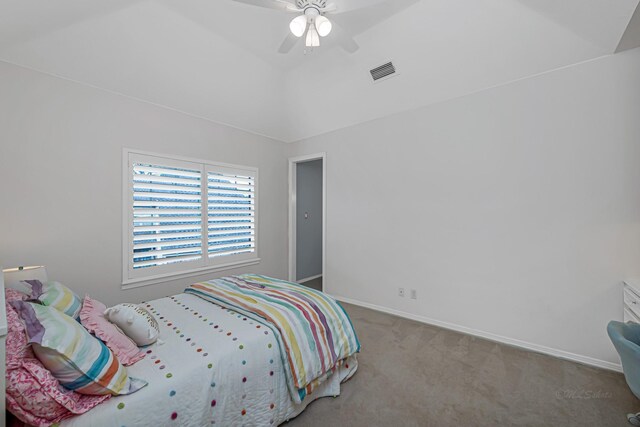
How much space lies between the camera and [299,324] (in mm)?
1827

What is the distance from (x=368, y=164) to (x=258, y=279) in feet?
7.02

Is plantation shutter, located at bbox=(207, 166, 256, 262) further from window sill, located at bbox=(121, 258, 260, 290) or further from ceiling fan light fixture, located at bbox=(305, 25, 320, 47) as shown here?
ceiling fan light fixture, located at bbox=(305, 25, 320, 47)

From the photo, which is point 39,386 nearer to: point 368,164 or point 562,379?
point 562,379

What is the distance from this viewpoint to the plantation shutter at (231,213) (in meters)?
3.67

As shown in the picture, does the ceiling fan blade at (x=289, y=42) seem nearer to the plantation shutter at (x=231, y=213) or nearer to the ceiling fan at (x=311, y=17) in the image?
the ceiling fan at (x=311, y=17)

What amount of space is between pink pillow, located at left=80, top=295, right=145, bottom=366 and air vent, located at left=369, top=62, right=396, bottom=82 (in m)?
3.24

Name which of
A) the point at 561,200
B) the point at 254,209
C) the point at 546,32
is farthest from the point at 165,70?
the point at 561,200

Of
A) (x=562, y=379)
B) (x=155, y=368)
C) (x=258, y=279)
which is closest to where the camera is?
(x=155, y=368)

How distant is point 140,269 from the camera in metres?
3.01

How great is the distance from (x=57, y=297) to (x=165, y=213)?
1602 mm

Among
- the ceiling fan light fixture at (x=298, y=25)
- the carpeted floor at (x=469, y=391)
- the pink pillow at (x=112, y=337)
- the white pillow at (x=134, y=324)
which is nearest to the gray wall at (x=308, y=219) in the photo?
the carpeted floor at (x=469, y=391)

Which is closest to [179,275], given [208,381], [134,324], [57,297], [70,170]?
[70,170]

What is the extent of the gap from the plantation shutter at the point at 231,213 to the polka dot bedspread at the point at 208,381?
183cm

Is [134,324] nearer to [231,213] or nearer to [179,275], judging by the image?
[179,275]
